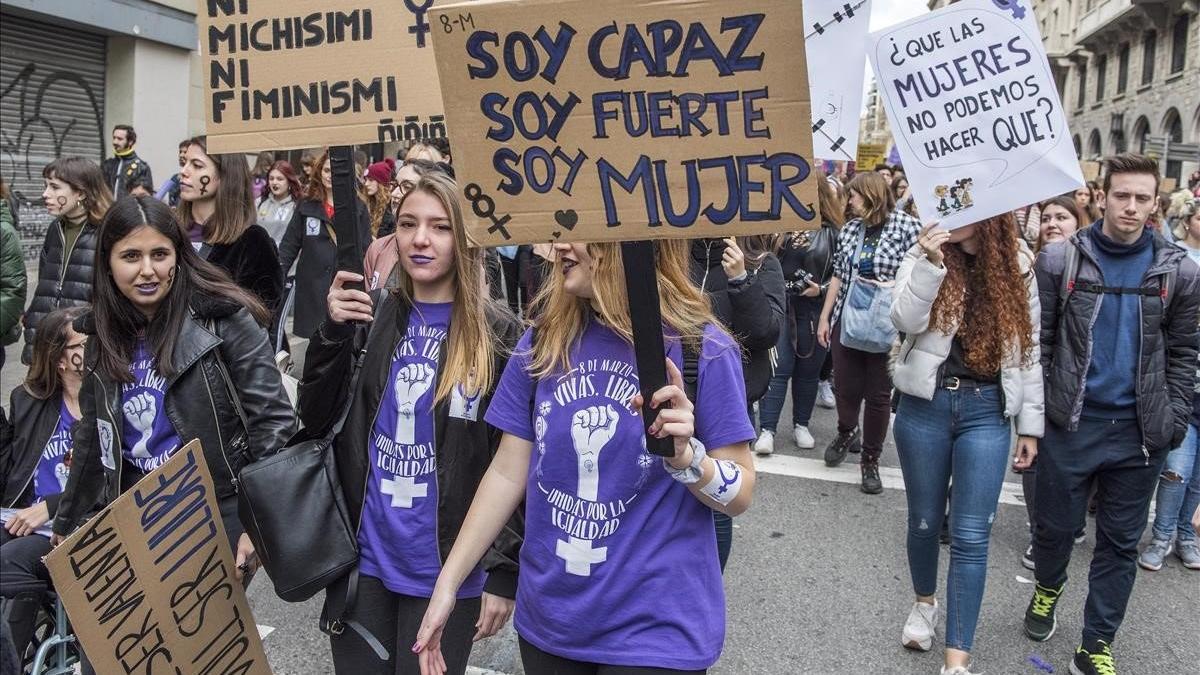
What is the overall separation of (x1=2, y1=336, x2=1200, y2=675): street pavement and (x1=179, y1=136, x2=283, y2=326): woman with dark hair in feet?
5.03

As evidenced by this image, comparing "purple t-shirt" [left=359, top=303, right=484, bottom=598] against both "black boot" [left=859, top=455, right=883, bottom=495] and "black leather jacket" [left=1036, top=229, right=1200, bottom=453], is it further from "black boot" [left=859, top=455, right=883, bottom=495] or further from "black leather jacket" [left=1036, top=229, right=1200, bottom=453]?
"black boot" [left=859, top=455, right=883, bottom=495]

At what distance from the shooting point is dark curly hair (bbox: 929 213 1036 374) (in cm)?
354

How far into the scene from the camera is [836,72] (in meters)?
4.36

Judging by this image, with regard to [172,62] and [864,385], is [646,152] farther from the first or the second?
[172,62]

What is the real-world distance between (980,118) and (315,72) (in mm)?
2327

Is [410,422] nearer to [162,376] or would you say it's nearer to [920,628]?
[162,376]

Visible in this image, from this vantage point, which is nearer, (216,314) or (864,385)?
(216,314)

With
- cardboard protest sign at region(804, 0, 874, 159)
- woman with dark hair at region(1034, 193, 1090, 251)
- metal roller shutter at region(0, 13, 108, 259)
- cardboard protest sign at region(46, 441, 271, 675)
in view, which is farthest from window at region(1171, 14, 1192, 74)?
cardboard protest sign at region(46, 441, 271, 675)

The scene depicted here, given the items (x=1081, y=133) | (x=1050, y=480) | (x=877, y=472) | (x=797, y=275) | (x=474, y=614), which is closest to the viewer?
(x=474, y=614)

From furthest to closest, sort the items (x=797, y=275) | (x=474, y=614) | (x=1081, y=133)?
(x=1081, y=133) → (x=797, y=275) → (x=474, y=614)

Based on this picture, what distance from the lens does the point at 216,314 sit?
2889 millimetres

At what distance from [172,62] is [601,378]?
1489 cm

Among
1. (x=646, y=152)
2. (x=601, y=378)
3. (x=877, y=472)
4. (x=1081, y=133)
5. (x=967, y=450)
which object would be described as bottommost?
(x=877, y=472)

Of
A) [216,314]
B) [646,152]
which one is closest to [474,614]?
[216,314]
